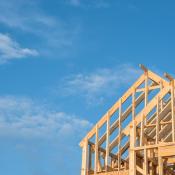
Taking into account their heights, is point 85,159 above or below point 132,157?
above

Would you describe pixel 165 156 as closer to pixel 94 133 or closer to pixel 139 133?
pixel 139 133

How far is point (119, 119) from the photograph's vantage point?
26.5 meters

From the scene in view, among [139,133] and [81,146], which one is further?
[81,146]

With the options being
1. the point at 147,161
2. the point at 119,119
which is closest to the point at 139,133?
the point at 147,161

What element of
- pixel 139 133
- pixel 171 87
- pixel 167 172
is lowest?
pixel 167 172

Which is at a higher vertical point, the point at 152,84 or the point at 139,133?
the point at 152,84

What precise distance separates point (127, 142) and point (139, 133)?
4673 mm

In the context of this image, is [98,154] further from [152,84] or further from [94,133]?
[152,84]

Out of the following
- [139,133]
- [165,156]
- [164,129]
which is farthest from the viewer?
[164,129]

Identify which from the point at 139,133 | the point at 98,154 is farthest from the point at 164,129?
the point at 98,154

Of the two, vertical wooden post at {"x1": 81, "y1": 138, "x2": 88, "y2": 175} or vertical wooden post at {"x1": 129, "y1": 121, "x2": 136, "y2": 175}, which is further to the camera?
vertical wooden post at {"x1": 81, "y1": 138, "x2": 88, "y2": 175}

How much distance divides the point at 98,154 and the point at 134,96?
3.64 m

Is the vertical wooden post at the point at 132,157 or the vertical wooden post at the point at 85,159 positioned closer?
the vertical wooden post at the point at 132,157

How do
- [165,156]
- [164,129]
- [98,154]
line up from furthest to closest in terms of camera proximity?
[98,154] < [164,129] < [165,156]
